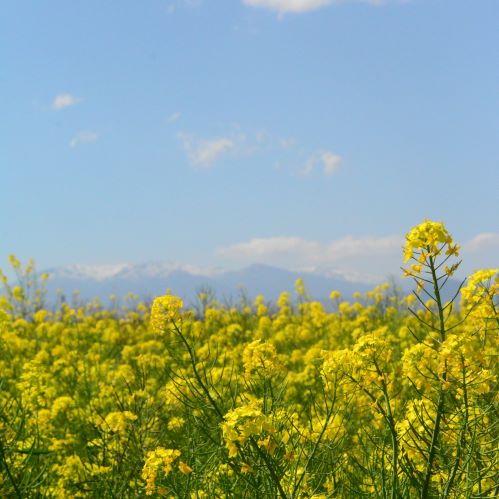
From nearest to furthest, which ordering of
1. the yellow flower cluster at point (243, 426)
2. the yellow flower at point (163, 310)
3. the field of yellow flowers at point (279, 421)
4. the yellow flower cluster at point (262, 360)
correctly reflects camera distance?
the yellow flower cluster at point (243, 426) < the field of yellow flowers at point (279, 421) < the yellow flower at point (163, 310) < the yellow flower cluster at point (262, 360)

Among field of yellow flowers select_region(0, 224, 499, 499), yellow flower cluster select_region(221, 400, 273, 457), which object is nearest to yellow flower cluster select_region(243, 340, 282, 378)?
field of yellow flowers select_region(0, 224, 499, 499)

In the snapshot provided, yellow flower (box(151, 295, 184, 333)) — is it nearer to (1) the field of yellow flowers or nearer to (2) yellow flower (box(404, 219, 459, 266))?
(1) the field of yellow flowers

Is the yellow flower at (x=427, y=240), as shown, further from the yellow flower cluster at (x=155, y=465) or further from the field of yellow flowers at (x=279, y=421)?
the yellow flower cluster at (x=155, y=465)

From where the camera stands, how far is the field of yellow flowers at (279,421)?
2.15 meters

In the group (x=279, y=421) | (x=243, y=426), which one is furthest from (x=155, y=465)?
(x=243, y=426)

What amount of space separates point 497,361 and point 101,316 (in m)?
12.5

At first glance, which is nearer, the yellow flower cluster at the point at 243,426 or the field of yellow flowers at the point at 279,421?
the yellow flower cluster at the point at 243,426

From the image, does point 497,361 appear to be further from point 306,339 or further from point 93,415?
point 306,339

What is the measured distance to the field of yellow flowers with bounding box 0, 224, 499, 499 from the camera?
7.07 feet

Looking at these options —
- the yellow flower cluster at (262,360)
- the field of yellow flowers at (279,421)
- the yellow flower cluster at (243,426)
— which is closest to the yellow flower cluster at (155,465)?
the field of yellow flowers at (279,421)

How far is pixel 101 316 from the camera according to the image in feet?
48.5

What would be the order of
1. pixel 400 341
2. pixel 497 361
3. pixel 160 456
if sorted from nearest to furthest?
pixel 160 456
pixel 497 361
pixel 400 341

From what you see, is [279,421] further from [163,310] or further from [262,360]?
[163,310]

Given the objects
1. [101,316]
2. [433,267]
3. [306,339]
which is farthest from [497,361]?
[101,316]
